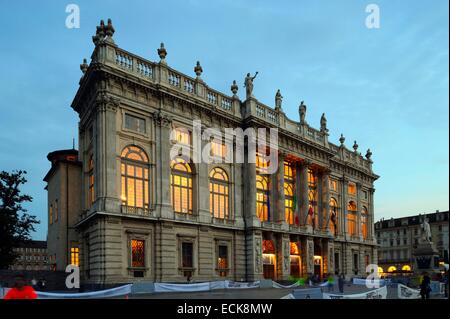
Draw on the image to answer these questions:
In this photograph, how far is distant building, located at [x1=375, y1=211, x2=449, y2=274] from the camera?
122 metres

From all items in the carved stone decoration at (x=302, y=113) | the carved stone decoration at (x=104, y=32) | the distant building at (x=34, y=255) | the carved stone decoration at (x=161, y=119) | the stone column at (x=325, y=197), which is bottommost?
the distant building at (x=34, y=255)

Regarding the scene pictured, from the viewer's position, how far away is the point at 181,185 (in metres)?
41.4

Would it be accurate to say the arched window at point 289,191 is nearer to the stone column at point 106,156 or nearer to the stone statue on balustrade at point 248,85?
the stone statue on balustrade at point 248,85

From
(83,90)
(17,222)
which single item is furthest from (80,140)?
(17,222)

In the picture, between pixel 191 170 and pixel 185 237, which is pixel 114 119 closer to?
pixel 191 170

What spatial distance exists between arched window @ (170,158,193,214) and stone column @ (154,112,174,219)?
3.56 ft

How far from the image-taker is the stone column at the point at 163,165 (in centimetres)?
3847

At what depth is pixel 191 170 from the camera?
139 feet

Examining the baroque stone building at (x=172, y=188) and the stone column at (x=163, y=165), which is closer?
the baroque stone building at (x=172, y=188)

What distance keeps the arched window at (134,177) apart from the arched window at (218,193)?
304 inches

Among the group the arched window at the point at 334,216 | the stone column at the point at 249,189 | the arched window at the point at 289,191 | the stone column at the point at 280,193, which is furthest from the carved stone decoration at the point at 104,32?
the arched window at the point at 334,216

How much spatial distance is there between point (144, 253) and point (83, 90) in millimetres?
15200

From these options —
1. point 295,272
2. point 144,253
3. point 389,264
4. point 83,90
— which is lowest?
point 389,264

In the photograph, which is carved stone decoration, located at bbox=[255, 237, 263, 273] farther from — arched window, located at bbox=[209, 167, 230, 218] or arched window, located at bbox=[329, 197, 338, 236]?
arched window, located at bbox=[329, 197, 338, 236]
